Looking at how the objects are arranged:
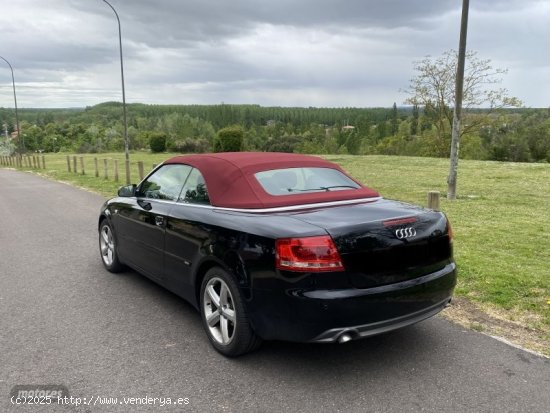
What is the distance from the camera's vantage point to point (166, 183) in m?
4.96

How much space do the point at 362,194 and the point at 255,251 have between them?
1.37 m

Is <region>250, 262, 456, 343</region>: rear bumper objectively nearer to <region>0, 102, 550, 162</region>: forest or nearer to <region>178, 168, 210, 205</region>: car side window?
<region>178, 168, 210, 205</region>: car side window

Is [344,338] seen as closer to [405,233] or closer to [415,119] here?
[405,233]

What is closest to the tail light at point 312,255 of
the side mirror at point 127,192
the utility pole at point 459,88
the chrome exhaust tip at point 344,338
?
the chrome exhaust tip at point 344,338

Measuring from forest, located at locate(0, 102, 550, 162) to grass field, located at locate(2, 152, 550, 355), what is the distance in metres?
21.4

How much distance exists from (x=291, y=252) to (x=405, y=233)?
0.87 metres

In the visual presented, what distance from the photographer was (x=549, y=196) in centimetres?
1288

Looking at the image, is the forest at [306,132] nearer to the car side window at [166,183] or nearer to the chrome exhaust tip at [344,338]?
the car side window at [166,183]

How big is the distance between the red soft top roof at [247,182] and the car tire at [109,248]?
1.82 m

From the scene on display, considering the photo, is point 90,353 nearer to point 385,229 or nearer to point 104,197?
point 385,229

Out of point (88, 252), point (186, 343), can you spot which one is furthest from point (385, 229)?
point (88, 252)

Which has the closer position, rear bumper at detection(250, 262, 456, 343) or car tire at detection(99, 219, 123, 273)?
rear bumper at detection(250, 262, 456, 343)

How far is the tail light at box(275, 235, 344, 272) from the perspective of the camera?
3189 mm

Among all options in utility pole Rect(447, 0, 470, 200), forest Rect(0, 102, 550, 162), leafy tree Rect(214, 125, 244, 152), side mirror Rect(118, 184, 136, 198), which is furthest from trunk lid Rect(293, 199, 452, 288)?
leafy tree Rect(214, 125, 244, 152)
